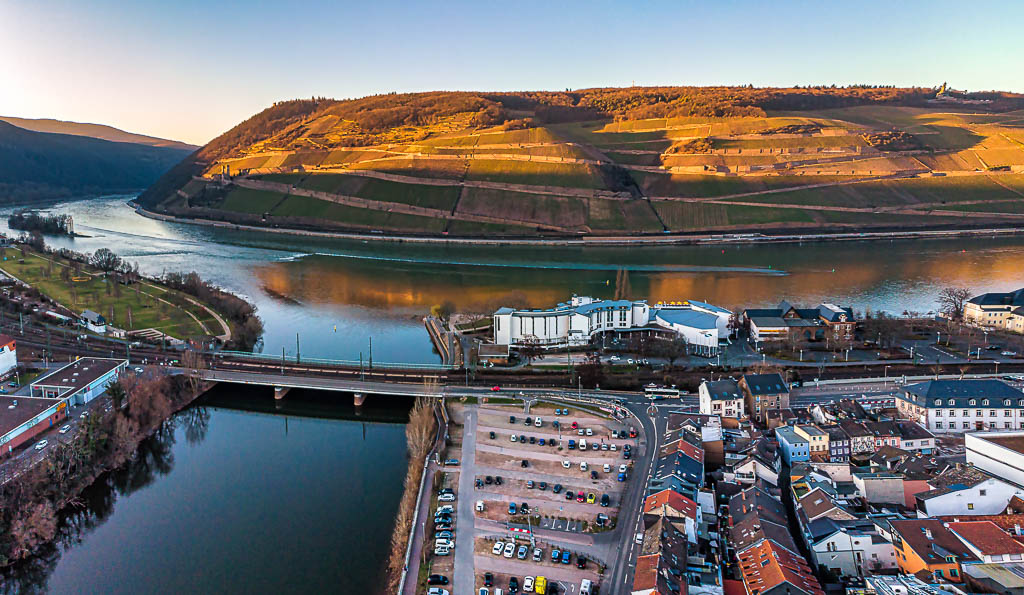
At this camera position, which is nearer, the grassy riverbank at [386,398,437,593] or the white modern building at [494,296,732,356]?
the grassy riverbank at [386,398,437,593]

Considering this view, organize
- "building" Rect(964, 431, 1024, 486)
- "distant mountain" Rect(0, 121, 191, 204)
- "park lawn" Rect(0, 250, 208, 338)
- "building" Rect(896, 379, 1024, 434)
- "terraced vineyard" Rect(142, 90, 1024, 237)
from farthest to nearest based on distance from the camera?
"distant mountain" Rect(0, 121, 191, 204) < "terraced vineyard" Rect(142, 90, 1024, 237) < "park lawn" Rect(0, 250, 208, 338) < "building" Rect(896, 379, 1024, 434) < "building" Rect(964, 431, 1024, 486)

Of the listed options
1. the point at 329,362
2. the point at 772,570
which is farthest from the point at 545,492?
the point at 329,362

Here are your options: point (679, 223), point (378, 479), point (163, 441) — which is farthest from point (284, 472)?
point (679, 223)

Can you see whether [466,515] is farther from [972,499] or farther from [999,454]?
[999,454]

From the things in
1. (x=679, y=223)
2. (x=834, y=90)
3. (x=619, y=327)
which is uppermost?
(x=834, y=90)

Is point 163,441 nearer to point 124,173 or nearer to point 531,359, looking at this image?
point 531,359

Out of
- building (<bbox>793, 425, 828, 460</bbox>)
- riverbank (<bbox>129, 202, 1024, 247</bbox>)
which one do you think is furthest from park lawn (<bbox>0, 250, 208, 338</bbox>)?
riverbank (<bbox>129, 202, 1024, 247</bbox>)

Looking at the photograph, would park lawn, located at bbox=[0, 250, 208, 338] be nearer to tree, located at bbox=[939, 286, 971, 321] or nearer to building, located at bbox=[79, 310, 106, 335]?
building, located at bbox=[79, 310, 106, 335]

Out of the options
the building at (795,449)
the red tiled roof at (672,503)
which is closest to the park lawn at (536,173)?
the building at (795,449)
